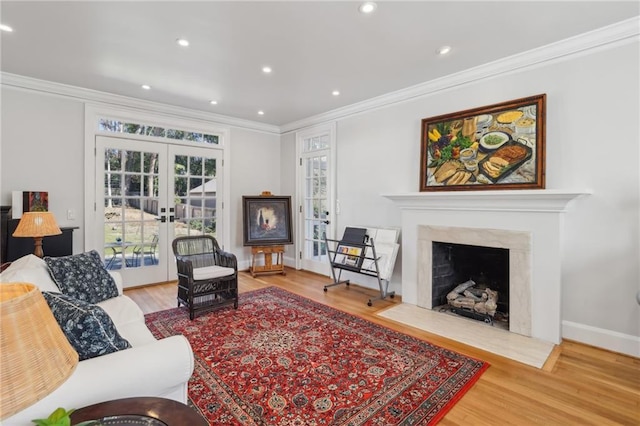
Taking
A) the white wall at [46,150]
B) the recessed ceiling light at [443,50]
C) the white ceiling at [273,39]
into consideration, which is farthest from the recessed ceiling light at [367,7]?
the white wall at [46,150]

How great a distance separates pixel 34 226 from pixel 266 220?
305cm

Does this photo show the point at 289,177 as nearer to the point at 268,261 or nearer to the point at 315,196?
the point at 315,196

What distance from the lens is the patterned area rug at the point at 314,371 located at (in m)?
1.93

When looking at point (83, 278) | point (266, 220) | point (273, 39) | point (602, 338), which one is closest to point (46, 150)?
point (83, 278)

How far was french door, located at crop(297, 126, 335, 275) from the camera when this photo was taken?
16.9 ft

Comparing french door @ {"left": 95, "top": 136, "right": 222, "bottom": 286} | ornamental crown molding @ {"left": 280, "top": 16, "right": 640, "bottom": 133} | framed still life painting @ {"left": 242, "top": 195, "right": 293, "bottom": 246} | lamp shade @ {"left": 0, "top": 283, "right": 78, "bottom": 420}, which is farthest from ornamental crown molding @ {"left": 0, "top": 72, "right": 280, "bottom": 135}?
lamp shade @ {"left": 0, "top": 283, "right": 78, "bottom": 420}

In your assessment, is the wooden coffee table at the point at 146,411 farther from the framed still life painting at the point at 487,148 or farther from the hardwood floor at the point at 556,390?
the framed still life painting at the point at 487,148

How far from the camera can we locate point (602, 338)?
274 centimetres

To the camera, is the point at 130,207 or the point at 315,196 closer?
the point at 130,207

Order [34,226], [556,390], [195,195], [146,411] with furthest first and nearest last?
[195,195]
[34,226]
[556,390]
[146,411]

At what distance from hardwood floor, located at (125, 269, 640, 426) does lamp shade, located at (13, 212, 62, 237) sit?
3.43 meters

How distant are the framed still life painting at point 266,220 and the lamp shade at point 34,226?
2.61m

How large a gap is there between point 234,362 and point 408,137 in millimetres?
3237

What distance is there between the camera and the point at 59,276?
2.42 meters
